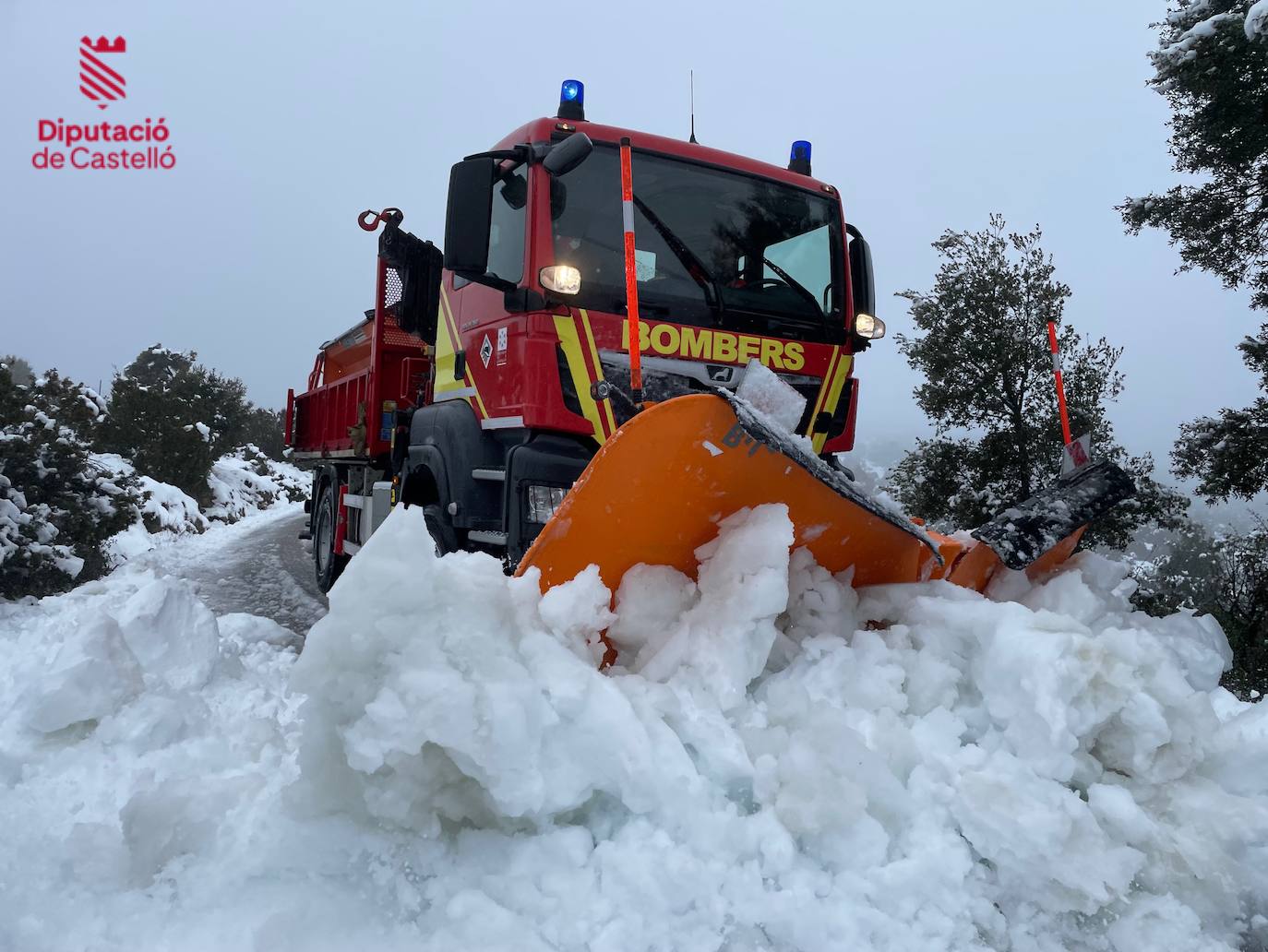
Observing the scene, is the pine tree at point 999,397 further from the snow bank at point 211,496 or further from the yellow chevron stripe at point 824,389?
the snow bank at point 211,496

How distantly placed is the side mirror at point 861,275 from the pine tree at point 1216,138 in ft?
14.6

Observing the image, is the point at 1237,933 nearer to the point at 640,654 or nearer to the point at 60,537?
the point at 640,654

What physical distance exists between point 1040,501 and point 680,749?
1.89 meters

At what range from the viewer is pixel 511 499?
3.22 m

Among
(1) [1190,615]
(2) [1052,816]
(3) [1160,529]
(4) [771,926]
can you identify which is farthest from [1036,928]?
(3) [1160,529]

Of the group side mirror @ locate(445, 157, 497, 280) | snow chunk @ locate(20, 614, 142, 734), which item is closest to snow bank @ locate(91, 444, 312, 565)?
side mirror @ locate(445, 157, 497, 280)

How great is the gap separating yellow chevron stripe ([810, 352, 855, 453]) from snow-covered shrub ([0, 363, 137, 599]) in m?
5.85

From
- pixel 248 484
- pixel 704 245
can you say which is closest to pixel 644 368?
pixel 704 245

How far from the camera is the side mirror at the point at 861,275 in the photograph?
173 inches

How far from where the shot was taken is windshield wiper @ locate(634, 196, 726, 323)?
11.8 ft

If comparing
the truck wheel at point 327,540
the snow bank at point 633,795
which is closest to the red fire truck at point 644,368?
the snow bank at point 633,795

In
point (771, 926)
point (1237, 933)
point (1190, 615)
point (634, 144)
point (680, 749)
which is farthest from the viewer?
point (634, 144)

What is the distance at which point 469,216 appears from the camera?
132 inches

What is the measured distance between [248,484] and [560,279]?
66.3 ft
